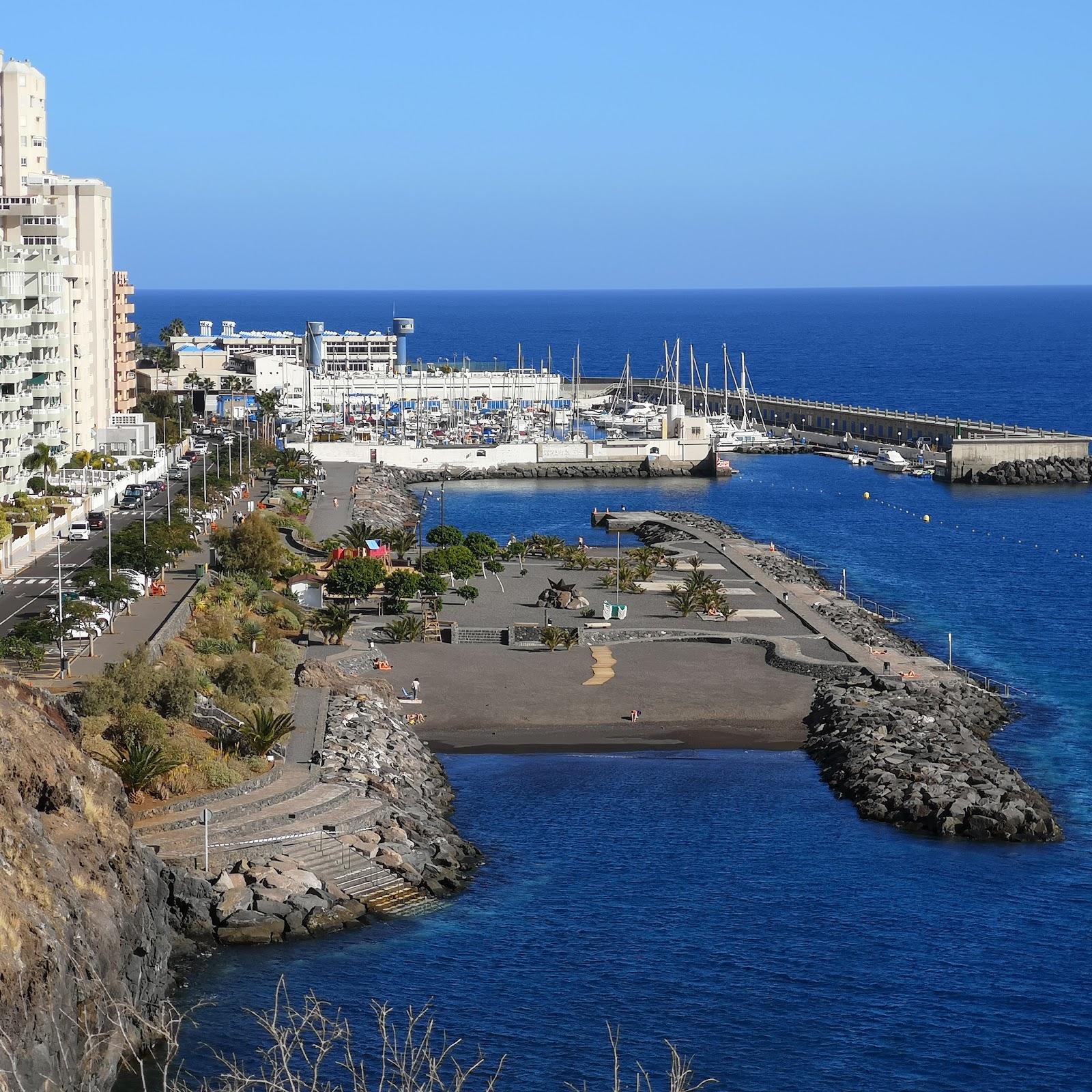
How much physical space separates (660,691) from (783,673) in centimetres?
473

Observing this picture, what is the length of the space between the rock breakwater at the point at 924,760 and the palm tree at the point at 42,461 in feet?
147

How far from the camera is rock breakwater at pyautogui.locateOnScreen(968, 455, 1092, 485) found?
114500 millimetres

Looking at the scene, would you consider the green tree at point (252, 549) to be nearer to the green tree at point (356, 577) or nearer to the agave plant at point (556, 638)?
the green tree at point (356, 577)

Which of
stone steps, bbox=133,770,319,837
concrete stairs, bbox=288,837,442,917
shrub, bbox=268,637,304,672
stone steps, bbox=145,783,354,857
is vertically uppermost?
shrub, bbox=268,637,304,672

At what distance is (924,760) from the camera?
→ 44156 mm

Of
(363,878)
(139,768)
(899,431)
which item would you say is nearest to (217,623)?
(139,768)

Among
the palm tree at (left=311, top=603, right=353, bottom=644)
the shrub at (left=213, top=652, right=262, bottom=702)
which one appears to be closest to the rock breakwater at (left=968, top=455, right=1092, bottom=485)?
the palm tree at (left=311, top=603, right=353, bottom=644)

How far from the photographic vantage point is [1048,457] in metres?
117

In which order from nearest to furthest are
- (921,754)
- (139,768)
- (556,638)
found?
(139,768)
(921,754)
(556,638)

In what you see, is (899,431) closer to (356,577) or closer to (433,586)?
(433,586)

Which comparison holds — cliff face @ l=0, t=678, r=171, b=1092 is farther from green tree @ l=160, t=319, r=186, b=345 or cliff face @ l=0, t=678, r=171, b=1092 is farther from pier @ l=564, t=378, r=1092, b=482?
green tree @ l=160, t=319, r=186, b=345

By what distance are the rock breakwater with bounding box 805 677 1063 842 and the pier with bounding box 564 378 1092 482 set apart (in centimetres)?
6669

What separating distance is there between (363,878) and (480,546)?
118 ft

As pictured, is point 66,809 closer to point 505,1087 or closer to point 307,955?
point 307,955
